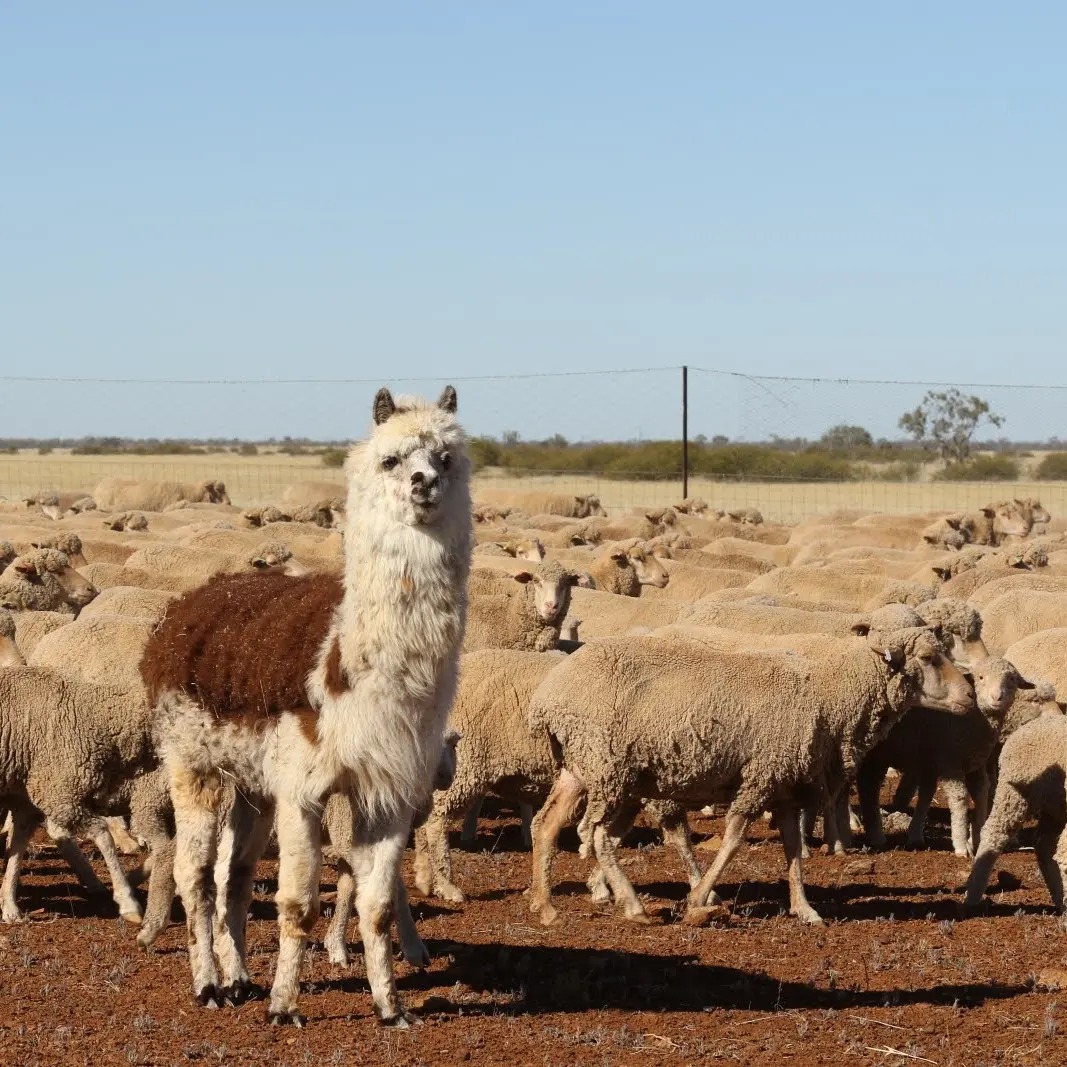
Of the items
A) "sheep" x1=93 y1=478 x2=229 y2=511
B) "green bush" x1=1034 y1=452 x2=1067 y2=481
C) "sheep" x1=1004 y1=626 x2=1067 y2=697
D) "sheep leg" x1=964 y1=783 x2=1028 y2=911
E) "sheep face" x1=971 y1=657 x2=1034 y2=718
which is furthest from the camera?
A: "green bush" x1=1034 y1=452 x2=1067 y2=481

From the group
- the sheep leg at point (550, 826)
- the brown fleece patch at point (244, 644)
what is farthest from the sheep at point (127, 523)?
the brown fleece patch at point (244, 644)

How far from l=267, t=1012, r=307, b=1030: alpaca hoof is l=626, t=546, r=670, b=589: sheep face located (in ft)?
35.9

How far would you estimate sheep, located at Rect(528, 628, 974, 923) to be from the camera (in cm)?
881

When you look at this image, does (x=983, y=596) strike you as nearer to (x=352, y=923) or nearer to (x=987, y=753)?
(x=987, y=753)

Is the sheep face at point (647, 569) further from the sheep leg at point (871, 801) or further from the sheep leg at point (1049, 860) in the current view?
the sheep leg at point (1049, 860)

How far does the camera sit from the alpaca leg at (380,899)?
6457mm

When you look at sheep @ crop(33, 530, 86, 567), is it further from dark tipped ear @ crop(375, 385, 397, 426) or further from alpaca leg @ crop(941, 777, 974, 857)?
dark tipped ear @ crop(375, 385, 397, 426)

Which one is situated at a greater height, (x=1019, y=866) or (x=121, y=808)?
(x=121, y=808)

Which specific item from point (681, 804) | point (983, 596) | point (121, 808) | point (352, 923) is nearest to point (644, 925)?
point (681, 804)

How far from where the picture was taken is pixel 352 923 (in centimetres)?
852

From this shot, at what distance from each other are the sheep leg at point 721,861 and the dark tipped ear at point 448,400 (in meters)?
3.13

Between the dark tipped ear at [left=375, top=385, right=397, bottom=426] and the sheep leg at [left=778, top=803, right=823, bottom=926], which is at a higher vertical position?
the dark tipped ear at [left=375, top=385, right=397, bottom=426]

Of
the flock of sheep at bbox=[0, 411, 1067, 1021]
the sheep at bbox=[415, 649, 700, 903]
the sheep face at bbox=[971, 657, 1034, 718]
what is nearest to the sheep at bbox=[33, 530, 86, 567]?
the flock of sheep at bbox=[0, 411, 1067, 1021]

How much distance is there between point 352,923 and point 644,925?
1480mm
